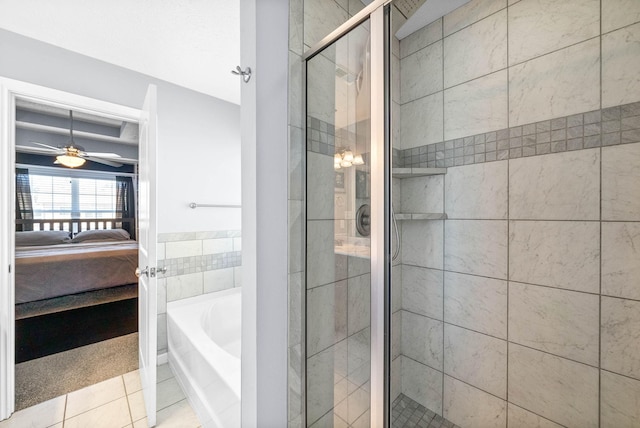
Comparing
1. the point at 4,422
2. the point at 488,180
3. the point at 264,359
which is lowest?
the point at 4,422

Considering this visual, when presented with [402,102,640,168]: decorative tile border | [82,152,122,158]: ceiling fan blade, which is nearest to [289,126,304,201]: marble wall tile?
[402,102,640,168]: decorative tile border

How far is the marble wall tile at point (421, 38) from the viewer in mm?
1479

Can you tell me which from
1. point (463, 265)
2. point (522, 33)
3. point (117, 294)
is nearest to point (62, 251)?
point (117, 294)

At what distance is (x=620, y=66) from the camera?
100 centimetres

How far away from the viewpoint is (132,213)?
4.58 metres

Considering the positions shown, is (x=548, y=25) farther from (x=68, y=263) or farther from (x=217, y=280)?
(x=68, y=263)

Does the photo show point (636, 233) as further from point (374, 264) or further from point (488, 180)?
point (374, 264)

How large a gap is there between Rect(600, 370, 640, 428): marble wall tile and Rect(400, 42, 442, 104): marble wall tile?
149 cm

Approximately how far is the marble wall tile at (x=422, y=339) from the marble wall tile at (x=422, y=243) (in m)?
0.33

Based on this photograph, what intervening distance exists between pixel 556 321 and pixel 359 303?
972mm

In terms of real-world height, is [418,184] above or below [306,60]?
below

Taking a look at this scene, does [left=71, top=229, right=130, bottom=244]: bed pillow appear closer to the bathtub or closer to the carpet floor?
the carpet floor

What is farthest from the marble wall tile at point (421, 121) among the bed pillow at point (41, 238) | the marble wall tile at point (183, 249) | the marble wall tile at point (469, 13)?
the bed pillow at point (41, 238)

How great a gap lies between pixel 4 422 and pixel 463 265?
267 centimetres
